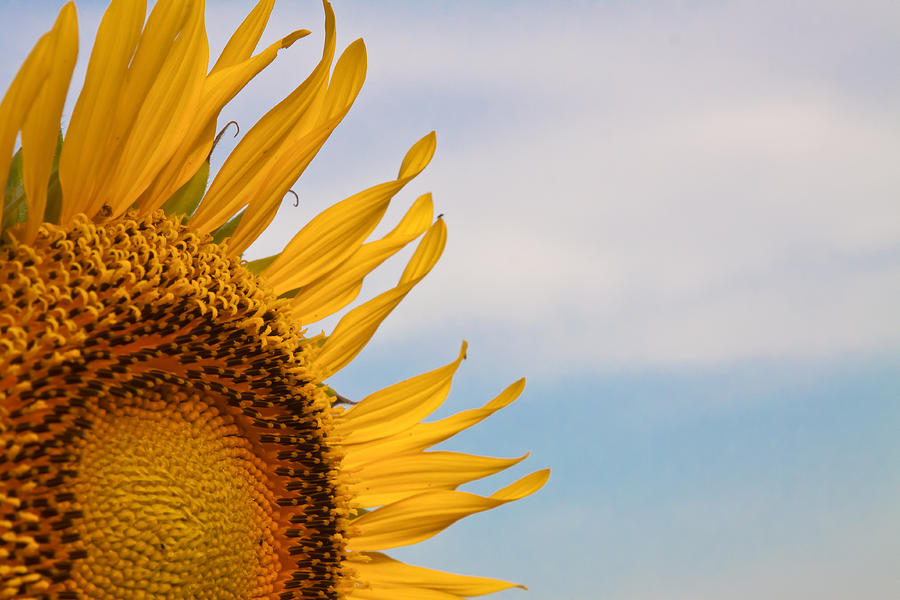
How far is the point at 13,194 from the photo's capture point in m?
2.70

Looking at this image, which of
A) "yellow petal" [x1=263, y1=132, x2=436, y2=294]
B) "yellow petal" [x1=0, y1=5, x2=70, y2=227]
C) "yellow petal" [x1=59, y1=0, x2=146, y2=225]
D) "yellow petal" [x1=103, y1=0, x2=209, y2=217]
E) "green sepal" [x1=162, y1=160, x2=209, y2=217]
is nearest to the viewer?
"yellow petal" [x1=0, y1=5, x2=70, y2=227]

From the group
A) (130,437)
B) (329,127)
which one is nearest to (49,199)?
(130,437)

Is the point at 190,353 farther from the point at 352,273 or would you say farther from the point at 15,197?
the point at 352,273

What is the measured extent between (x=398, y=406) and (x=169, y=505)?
1.31 meters

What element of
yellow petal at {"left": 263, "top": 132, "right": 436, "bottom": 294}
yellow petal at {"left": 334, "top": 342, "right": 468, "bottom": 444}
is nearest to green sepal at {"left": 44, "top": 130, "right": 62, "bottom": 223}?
yellow petal at {"left": 263, "top": 132, "right": 436, "bottom": 294}

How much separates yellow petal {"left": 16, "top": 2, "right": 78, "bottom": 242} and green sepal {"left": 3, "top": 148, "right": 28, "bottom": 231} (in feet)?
0.15

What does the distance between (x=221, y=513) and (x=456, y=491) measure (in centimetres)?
117

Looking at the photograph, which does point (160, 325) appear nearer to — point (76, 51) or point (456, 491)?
point (76, 51)

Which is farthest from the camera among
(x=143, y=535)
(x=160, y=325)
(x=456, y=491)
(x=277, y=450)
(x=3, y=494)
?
(x=456, y=491)

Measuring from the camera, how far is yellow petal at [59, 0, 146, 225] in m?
2.72

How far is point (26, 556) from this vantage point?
251 centimetres

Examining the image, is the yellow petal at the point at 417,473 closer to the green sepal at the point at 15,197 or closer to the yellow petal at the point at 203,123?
the yellow petal at the point at 203,123

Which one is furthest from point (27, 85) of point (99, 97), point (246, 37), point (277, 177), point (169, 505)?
point (169, 505)

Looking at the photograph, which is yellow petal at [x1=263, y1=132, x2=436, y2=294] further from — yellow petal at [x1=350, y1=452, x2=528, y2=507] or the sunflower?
yellow petal at [x1=350, y1=452, x2=528, y2=507]
